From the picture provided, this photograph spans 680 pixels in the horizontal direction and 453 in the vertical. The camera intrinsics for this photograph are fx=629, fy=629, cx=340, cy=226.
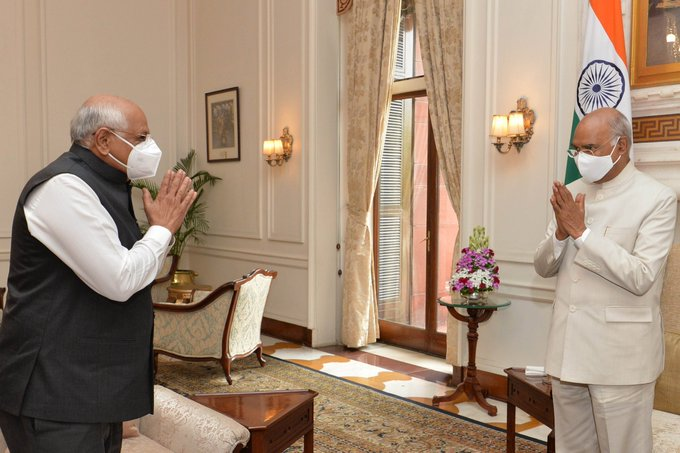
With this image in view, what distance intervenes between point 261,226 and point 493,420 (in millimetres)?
3692

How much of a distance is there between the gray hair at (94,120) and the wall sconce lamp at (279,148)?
482 cm

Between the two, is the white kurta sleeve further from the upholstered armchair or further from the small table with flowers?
the upholstered armchair

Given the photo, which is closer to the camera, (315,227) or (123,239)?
(123,239)

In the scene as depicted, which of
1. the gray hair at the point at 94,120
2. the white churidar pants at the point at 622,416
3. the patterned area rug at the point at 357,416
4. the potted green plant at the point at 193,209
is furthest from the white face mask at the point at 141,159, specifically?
the potted green plant at the point at 193,209

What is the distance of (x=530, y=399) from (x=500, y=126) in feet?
6.66

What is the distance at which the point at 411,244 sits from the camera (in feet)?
20.5

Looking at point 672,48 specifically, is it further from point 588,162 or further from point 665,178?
point 588,162

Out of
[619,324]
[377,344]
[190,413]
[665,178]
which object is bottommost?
[377,344]

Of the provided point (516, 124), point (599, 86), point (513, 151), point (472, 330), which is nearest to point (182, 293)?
point (472, 330)

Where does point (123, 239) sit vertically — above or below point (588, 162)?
below

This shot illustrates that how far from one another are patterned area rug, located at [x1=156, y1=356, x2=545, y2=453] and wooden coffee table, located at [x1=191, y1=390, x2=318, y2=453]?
0.66 m

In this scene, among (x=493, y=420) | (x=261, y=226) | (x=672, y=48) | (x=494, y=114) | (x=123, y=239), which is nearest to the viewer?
(x=123, y=239)

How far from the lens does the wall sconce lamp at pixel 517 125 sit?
4.39 m

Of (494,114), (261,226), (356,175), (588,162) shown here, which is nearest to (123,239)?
(588,162)
